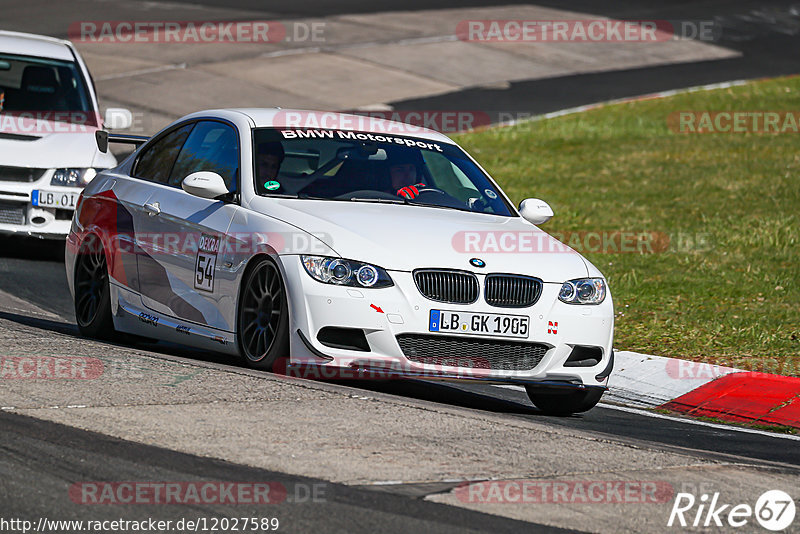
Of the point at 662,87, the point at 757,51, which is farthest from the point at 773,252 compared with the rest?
the point at 757,51

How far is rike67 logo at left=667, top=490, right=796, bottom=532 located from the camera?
5.43 metres

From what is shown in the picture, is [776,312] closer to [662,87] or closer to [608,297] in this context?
[608,297]

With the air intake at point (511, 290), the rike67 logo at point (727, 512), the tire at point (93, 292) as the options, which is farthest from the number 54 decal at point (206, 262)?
the rike67 logo at point (727, 512)

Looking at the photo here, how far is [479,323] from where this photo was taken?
297 inches

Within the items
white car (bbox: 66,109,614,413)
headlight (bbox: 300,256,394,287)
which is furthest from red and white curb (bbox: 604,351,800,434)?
headlight (bbox: 300,256,394,287)

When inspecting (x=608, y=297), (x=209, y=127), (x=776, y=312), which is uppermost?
(x=209, y=127)

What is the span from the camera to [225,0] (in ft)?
114

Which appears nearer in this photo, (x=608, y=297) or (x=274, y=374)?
(x=274, y=374)

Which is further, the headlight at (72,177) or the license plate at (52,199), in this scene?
the headlight at (72,177)

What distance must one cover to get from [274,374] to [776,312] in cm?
564

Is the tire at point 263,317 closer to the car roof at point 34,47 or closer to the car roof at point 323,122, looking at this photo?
the car roof at point 323,122

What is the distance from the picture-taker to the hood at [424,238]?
7520mm

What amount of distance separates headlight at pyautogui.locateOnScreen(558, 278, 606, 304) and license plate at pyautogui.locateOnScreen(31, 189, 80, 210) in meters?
6.06

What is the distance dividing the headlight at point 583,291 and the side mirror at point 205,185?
2.03 m
